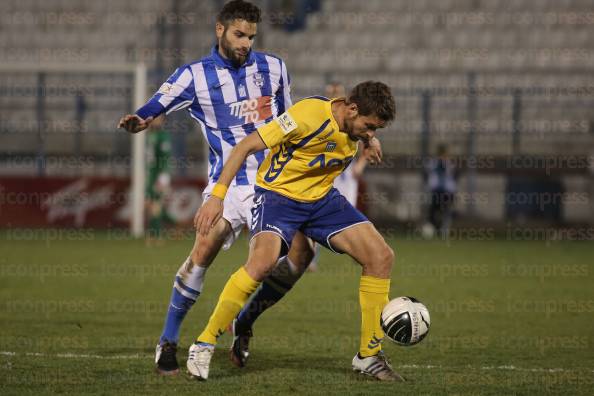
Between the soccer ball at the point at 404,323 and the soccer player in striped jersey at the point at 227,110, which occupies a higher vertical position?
the soccer player in striped jersey at the point at 227,110

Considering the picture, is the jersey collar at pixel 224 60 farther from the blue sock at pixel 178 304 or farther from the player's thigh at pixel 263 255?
the blue sock at pixel 178 304

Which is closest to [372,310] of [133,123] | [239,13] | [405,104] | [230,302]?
[230,302]

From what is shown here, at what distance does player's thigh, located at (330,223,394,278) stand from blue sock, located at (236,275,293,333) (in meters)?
0.75

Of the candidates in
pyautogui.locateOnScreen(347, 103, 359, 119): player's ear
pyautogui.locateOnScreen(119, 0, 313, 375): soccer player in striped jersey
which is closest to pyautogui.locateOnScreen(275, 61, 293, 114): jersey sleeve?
pyautogui.locateOnScreen(119, 0, 313, 375): soccer player in striped jersey

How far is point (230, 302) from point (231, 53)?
1.62 metres

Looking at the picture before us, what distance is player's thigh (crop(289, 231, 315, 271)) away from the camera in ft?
20.2

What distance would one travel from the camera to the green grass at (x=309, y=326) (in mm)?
5586

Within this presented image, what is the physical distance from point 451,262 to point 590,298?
11.8ft

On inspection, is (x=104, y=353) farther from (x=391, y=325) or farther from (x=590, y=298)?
Result: (x=590, y=298)

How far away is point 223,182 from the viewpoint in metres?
5.45

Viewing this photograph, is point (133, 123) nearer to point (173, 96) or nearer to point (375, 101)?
point (173, 96)

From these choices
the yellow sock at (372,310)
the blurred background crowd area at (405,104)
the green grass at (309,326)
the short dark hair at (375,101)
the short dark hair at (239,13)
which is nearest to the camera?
the short dark hair at (375,101)

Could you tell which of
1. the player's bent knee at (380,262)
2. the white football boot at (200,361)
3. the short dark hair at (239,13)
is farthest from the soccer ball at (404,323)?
the short dark hair at (239,13)

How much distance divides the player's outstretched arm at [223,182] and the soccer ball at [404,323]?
1140 mm
